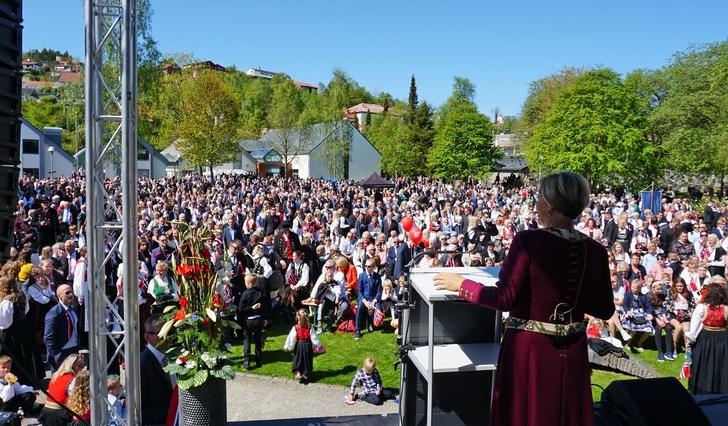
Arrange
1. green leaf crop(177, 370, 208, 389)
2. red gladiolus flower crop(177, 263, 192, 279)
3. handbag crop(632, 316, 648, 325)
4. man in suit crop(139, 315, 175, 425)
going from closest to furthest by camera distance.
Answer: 1. green leaf crop(177, 370, 208, 389)
2. red gladiolus flower crop(177, 263, 192, 279)
3. man in suit crop(139, 315, 175, 425)
4. handbag crop(632, 316, 648, 325)

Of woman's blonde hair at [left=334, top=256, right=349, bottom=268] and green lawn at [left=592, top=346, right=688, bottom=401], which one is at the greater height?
woman's blonde hair at [left=334, top=256, right=349, bottom=268]

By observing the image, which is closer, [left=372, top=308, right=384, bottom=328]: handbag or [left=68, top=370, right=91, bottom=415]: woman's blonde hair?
[left=68, top=370, right=91, bottom=415]: woman's blonde hair

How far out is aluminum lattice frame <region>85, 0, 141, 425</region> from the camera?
13.5ft

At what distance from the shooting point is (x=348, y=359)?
8.80 metres

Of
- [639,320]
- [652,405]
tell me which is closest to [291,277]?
[639,320]

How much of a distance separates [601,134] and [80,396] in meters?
38.3

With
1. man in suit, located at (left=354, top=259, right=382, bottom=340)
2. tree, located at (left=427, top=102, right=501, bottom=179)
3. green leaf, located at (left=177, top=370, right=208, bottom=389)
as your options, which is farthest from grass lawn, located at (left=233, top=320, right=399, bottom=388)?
tree, located at (left=427, top=102, right=501, bottom=179)

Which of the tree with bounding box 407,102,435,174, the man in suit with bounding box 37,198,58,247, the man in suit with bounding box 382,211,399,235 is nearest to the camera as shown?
the man in suit with bounding box 37,198,58,247

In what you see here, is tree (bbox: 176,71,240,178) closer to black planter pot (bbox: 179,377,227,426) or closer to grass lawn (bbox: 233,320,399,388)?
grass lawn (bbox: 233,320,399,388)

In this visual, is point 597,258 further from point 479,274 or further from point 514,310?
point 479,274

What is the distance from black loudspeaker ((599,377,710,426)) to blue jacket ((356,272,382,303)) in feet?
23.0

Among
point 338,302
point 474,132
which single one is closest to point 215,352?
point 338,302

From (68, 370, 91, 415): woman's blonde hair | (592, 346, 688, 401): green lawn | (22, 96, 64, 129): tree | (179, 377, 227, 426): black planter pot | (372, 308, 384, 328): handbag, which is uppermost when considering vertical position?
(22, 96, 64, 129): tree

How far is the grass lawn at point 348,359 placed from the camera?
8.00 metres
